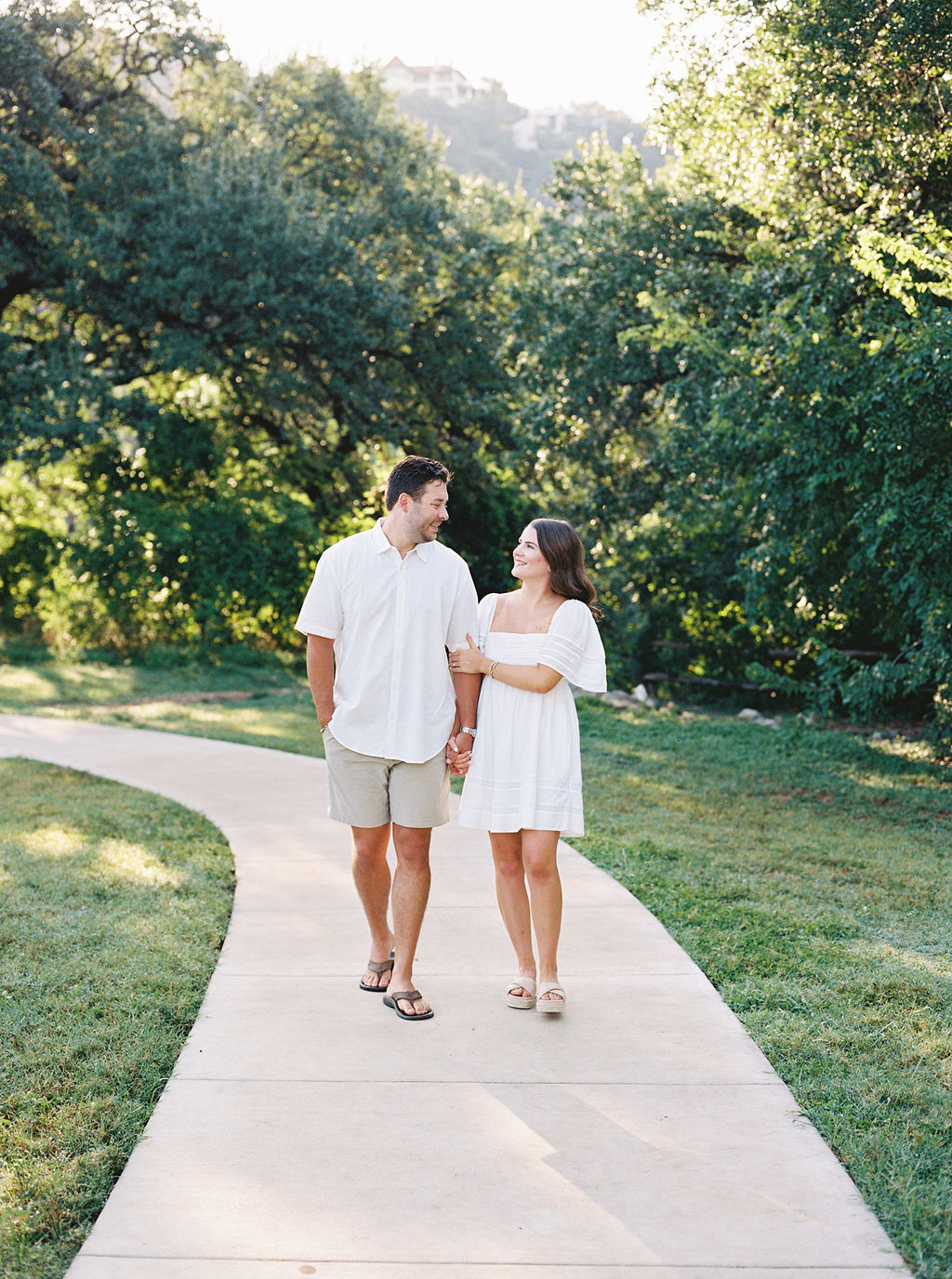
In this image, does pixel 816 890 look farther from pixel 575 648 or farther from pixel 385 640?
pixel 385 640

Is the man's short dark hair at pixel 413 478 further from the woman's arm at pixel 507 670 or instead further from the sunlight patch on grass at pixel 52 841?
the sunlight patch on grass at pixel 52 841

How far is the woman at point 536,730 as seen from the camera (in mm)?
4418

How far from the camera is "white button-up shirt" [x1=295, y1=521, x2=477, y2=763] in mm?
4332

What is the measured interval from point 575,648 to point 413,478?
85cm

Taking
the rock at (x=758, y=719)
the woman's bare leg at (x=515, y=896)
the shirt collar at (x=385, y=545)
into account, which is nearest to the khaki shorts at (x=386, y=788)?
the woman's bare leg at (x=515, y=896)

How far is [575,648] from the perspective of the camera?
174 inches

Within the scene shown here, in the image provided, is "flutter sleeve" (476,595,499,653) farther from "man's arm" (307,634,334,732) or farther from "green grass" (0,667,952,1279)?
"green grass" (0,667,952,1279)

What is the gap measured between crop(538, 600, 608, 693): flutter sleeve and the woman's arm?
40mm

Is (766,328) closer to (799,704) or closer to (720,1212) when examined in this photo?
(799,704)

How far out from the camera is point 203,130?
58.7 feet

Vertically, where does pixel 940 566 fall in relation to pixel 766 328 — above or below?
below

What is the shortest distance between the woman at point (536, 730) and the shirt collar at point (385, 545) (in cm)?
32

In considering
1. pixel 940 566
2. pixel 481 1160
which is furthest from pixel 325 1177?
pixel 940 566

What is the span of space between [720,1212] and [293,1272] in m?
1.06
